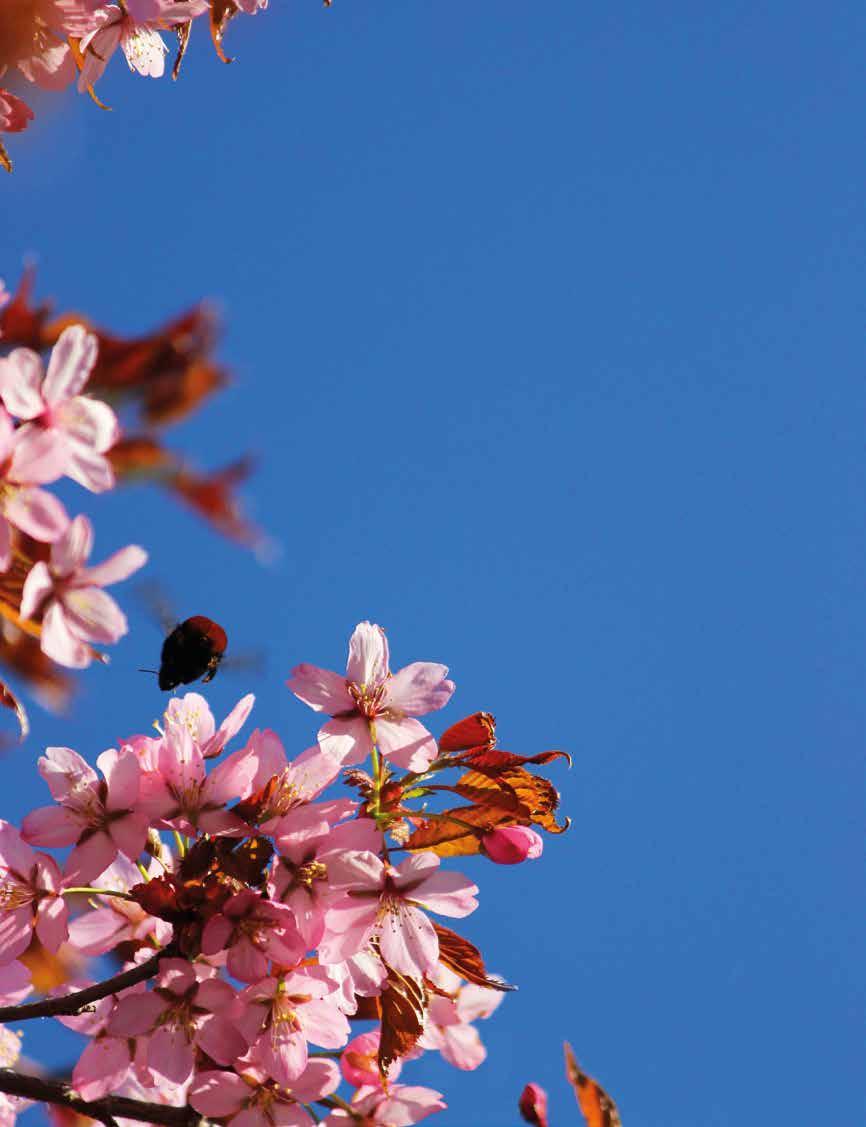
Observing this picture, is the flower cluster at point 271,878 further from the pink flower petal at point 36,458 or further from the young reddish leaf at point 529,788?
the pink flower petal at point 36,458

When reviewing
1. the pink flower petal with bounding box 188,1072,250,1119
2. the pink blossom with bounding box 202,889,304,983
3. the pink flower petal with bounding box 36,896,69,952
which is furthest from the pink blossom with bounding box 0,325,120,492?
the pink flower petal with bounding box 188,1072,250,1119

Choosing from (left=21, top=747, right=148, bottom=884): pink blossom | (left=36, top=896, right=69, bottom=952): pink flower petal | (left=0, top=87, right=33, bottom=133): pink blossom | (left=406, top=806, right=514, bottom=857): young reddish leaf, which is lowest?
(left=36, top=896, right=69, bottom=952): pink flower petal

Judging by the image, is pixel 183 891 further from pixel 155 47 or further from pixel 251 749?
pixel 155 47

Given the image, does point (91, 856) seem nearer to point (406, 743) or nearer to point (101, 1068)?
point (101, 1068)

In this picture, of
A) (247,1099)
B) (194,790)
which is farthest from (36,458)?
(247,1099)

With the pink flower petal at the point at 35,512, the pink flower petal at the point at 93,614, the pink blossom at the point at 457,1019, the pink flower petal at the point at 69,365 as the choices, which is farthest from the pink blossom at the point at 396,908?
the pink flower petal at the point at 69,365

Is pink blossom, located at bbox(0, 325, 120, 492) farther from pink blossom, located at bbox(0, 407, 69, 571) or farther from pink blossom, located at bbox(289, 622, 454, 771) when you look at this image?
pink blossom, located at bbox(289, 622, 454, 771)
